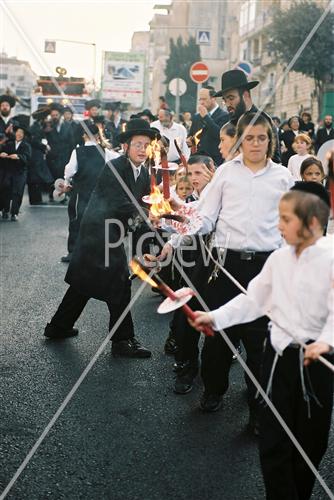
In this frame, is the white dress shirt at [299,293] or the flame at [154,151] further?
the flame at [154,151]

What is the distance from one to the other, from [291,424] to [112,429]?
1.58m

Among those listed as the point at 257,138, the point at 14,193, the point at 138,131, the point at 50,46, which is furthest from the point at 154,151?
the point at 50,46

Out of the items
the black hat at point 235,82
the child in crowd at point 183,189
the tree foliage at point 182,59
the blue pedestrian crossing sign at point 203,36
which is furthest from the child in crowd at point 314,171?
the tree foliage at point 182,59

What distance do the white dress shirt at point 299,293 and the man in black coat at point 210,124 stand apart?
5.12 meters

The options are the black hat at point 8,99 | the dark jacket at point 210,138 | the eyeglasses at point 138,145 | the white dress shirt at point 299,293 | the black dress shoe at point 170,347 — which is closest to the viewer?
the white dress shirt at point 299,293

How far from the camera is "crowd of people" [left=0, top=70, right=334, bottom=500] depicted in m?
3.31

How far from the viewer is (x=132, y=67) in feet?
132

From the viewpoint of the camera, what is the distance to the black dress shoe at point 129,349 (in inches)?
252

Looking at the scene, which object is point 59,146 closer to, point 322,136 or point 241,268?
point 322,136

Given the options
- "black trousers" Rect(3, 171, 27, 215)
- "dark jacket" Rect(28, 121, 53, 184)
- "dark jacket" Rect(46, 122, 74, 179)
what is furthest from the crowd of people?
"dark jacket" Rect(46, 122, 74, 179)

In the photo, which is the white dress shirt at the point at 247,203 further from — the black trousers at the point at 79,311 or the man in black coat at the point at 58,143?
the man in black coat at the point at 58,143

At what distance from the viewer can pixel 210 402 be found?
513cm

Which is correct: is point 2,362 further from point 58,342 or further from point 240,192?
point 240,192

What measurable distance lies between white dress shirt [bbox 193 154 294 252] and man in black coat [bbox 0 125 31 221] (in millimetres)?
11110
